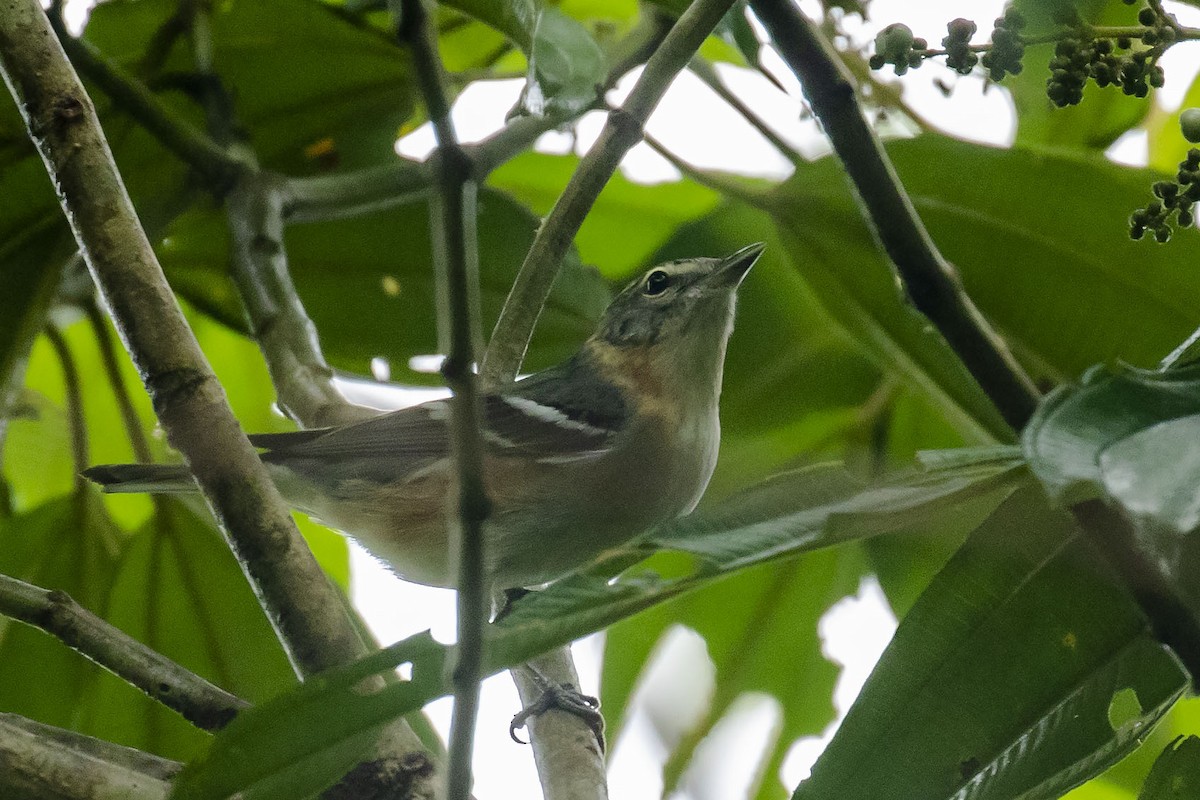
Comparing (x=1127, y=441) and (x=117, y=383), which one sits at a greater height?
(x=117, y=383)

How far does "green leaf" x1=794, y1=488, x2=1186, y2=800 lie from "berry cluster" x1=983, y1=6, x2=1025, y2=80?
0.47 metres

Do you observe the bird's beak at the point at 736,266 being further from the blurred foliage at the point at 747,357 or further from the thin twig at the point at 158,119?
the thin twig at the point at 158,119

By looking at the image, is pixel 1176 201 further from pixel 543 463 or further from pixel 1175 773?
pixel 543 463

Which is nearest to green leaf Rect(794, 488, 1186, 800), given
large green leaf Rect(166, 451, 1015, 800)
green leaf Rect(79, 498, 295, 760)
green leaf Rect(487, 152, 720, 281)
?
large green leaf Rect(166, 451, 1015, 800)

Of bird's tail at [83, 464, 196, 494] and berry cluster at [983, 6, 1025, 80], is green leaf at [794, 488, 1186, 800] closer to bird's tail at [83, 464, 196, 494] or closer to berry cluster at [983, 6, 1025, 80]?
berry cluster at [983, 6, 1025, 80]

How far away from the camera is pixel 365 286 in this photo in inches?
116

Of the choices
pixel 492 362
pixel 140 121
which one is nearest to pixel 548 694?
pixel 492 362

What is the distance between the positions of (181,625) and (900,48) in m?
1.93

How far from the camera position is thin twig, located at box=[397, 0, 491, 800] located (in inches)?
39.9

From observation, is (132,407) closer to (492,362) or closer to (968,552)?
(492,362)

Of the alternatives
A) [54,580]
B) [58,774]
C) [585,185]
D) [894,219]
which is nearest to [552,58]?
[585,185]

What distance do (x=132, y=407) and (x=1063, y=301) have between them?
6.32ft

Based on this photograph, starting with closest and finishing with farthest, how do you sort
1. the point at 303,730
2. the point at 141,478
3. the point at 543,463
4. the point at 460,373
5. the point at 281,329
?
1. the point at 460,373
2. the point at 303,730
3. the point at 141,478
4. the point at 281,329
5. the point at 543,463

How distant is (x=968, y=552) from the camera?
4.92 feet
